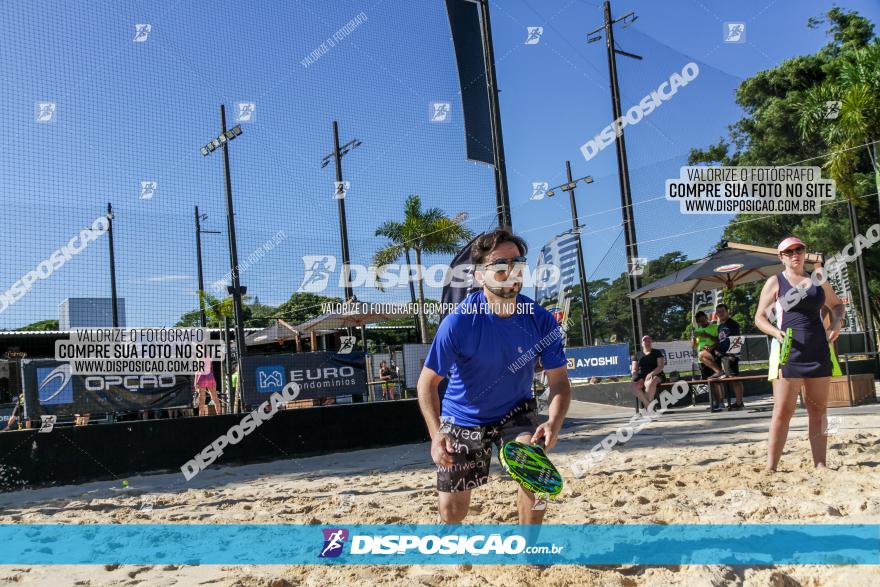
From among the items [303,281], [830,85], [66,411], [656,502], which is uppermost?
[830,85]

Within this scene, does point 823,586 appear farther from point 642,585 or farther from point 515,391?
point 515,391

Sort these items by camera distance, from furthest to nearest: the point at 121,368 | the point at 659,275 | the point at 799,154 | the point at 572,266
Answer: the point at 799,154, the point at 659,275, the point at 572,266, the point at 121,368

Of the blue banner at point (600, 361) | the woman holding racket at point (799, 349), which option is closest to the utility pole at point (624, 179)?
the blue banner at point (600, 361)

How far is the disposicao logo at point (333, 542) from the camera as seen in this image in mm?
3572

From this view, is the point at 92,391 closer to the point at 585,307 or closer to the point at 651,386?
the point at 651,386

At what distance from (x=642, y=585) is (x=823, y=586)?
2.16 feet

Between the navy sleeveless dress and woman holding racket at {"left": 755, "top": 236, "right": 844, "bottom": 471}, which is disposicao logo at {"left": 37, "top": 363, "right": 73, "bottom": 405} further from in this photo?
the navy sleeveless dress

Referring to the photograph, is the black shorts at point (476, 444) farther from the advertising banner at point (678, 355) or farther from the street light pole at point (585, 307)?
the advertising banner at point (678, 355)

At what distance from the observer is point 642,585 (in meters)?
2.71

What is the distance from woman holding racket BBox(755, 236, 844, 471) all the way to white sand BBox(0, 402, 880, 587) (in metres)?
0.28

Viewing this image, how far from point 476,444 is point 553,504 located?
5.55ft

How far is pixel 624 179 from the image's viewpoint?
47.5 ft

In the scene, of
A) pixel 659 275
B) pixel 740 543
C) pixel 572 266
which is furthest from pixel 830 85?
pixel 740 543

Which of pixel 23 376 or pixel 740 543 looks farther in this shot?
pixel 23 376
